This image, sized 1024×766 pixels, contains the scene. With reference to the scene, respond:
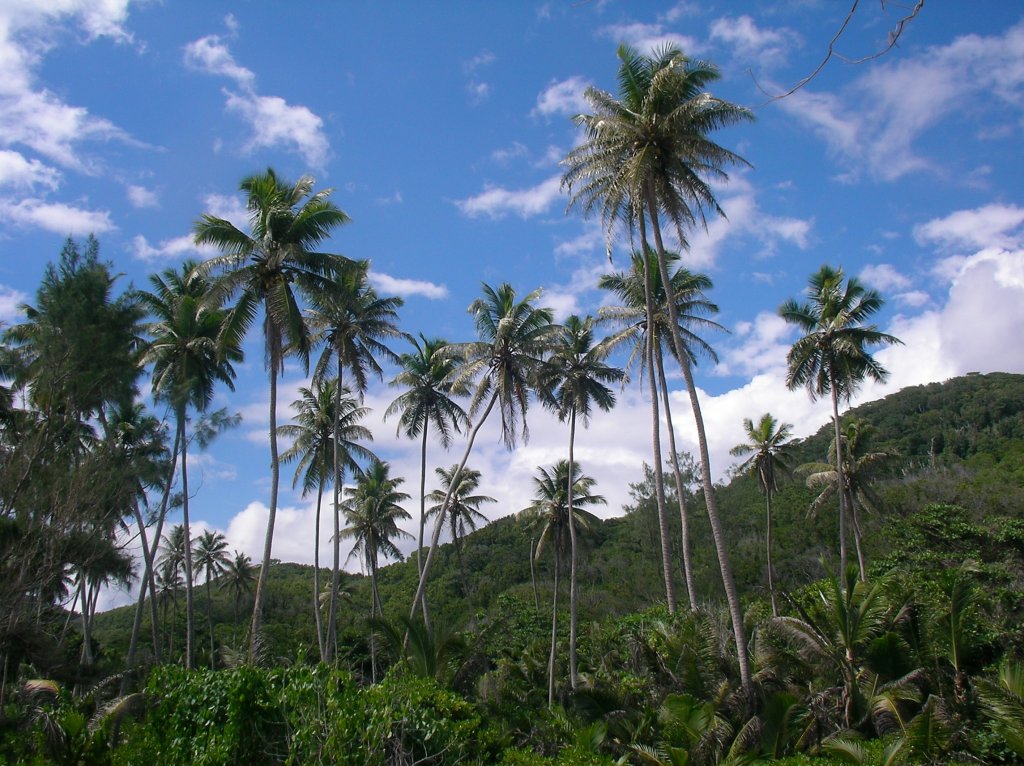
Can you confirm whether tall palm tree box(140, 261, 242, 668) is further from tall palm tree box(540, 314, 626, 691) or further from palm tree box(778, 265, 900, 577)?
palm tree box(778, 265, 900, 577)

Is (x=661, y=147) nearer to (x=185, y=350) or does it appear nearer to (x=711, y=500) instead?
(x=711, y=500)

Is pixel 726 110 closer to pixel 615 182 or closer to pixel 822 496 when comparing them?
pixel 615 182

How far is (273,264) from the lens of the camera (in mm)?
21125

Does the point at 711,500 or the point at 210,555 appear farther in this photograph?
the point at 210,555

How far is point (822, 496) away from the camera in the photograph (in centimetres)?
3703

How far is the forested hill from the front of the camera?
4041 cm

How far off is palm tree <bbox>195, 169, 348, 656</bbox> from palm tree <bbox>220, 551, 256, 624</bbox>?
1358 inches

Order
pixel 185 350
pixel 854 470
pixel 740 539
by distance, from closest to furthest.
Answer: pixel 185 350, pixel 854 470, pixel 740 539

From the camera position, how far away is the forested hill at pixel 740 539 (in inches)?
1591

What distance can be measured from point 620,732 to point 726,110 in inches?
572

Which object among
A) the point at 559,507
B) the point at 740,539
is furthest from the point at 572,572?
the point at 740,539

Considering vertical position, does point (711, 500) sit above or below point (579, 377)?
below

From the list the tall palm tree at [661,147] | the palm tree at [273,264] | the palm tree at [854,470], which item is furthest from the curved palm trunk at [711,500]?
the palm tree at [854,470]

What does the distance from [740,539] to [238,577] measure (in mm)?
34986
